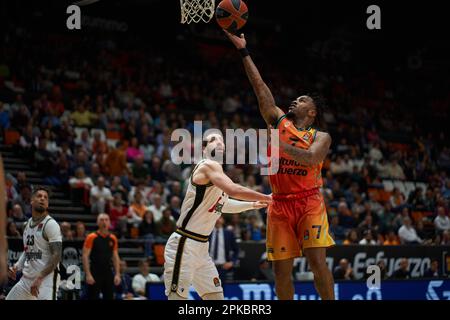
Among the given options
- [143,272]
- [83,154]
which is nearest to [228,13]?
[143,272]

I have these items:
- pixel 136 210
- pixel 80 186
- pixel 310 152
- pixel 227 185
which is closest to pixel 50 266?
pixel 227 185

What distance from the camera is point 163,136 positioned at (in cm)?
1817

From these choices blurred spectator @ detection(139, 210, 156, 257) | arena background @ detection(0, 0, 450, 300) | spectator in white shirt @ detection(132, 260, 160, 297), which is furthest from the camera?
arena background @ detection(0, 0, 450, 300)

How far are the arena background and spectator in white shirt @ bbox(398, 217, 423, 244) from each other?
0.45m

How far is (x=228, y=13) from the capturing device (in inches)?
294

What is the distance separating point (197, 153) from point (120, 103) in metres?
3.54

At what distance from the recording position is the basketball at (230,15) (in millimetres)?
7438

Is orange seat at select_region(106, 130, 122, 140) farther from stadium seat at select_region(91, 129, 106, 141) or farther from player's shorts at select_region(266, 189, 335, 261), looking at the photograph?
player's shorts at select_region(266, 189, 335, 261)

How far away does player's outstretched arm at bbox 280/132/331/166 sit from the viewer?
22.2 feet

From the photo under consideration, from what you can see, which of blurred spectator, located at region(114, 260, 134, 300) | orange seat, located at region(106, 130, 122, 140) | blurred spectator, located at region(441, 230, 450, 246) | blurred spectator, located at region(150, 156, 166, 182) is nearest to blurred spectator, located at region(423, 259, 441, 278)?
blurred spectator, located at region(441, 230, 450, 246)

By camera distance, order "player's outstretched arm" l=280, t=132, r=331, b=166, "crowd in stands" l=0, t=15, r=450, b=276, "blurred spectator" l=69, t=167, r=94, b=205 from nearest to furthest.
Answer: "player's outstretched arm" l=280, t=132, r=331, b=166 → "blurred spectator" l=69, t=167, r=94, b=205 → "crowd in stands" l=0, t=15, r=450, b=276

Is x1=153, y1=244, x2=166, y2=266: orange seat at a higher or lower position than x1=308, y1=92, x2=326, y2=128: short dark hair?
lower

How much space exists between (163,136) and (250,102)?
6149 mm

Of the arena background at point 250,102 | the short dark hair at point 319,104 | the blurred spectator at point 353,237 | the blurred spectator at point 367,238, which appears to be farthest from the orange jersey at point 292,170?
the blurred spectator at point 353,237
